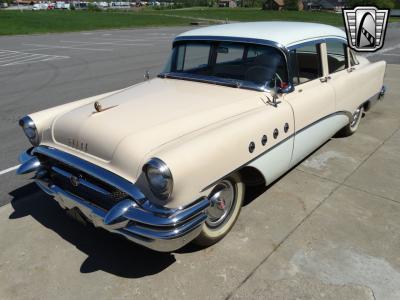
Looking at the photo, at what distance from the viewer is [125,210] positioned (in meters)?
2.56

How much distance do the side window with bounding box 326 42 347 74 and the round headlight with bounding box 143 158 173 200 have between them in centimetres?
290

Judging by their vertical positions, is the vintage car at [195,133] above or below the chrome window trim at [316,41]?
below

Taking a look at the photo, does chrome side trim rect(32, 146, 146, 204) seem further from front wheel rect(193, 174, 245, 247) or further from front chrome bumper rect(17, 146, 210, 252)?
front wheel rect(193, 174, 245, 247)

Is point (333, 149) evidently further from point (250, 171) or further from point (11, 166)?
point (11, 166)

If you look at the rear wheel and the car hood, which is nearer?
the car hood

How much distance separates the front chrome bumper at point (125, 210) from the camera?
2.53 metres

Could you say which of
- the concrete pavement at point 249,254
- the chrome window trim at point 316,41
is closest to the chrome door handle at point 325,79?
the chrome window trim at point 316,41

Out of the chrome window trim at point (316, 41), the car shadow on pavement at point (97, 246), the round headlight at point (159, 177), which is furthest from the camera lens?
the chrome window trim at point (316, 41)

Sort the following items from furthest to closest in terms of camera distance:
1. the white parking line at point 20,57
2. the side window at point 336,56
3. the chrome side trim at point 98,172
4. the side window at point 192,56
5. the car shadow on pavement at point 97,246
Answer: the white parking line at point 20,57 < the side window at point 336,56 < the side window at point 192,56 < the car shadow on pavement at point 97,246 < the chrome side trim at point 98,172

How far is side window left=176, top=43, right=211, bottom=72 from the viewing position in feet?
13.1

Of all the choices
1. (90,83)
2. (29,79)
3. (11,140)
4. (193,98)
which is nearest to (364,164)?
(193,98)

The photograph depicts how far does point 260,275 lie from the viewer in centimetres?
284

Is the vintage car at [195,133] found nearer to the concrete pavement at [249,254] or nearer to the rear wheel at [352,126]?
the concrete pavement at [249,254]

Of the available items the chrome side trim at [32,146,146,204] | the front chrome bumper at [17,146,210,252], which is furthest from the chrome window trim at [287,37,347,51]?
the chrome side trim at [32,146,146,204]
